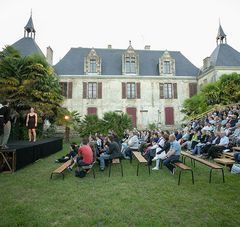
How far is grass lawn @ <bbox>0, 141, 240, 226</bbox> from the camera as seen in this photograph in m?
3.67

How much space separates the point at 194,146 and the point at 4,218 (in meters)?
10.00

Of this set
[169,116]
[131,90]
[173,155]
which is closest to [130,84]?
[131,90]

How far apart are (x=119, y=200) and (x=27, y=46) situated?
2518cm

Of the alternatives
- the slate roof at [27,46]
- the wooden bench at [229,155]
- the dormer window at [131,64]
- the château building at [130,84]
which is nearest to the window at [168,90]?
the château building at [130,84]

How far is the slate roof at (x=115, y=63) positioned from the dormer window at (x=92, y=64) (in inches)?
27.9

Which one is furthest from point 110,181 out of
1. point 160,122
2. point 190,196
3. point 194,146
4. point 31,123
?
point 160,122

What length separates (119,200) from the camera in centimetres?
459

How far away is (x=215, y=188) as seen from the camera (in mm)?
5422

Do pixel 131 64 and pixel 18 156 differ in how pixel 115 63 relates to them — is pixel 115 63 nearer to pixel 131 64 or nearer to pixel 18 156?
pixel 131 64

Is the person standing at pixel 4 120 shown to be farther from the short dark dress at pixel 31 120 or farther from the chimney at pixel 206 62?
the chimney at pixel 206 62

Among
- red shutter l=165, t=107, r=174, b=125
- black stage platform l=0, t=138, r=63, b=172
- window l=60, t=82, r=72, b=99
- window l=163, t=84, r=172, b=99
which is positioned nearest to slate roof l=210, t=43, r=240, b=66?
window l=163, t=84, r=172, b=99

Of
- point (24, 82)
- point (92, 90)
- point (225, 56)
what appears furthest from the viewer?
point (92, 90)

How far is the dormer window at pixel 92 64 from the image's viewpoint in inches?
1045

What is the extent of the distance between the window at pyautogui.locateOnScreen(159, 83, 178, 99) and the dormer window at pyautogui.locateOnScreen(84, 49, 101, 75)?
8.37 metres
